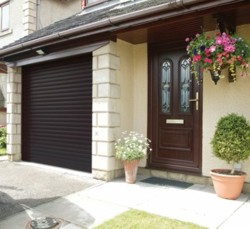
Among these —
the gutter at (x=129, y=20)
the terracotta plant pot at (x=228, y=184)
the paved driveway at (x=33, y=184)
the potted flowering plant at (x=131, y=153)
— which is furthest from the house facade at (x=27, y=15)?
the terracotta plant pot at (x=228, y=184)

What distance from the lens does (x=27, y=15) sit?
10.8m

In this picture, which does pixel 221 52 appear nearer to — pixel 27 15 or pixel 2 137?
pixel 27 15

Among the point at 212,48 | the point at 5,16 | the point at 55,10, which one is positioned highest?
the point at 5,16

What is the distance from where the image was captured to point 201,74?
5254 mm

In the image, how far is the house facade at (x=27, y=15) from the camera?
431 inches

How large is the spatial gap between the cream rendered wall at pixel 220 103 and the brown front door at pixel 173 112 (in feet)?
0.42

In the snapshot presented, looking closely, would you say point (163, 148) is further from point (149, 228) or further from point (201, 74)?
point (149, 228)

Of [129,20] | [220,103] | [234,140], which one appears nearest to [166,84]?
[220,103]

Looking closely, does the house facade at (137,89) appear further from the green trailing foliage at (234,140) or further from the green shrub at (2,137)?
the green shrub at (2,137)

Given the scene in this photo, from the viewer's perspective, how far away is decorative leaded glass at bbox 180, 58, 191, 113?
5.46 m

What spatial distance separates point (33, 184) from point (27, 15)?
7771mm

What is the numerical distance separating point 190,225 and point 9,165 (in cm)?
533

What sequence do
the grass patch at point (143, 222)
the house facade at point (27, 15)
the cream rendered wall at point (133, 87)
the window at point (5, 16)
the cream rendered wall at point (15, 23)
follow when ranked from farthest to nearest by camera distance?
1. the window at point (5, 16)
2. the cream rendered wall at point (15, 23)
3. the house facade at point (27, 15)
4. the cream rendered wall at point (133, 87)
5. the grass patch at point (143, 222)

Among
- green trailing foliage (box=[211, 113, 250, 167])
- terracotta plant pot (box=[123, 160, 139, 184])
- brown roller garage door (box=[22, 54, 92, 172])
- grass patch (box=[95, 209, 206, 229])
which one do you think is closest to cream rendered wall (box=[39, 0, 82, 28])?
brown roller garage door (box=[22, 54, 92, 172])
